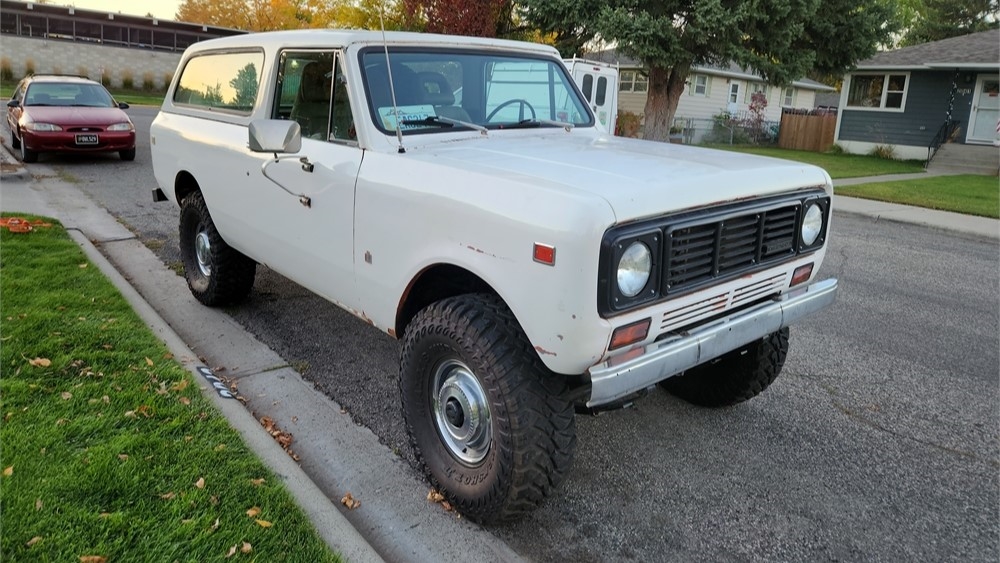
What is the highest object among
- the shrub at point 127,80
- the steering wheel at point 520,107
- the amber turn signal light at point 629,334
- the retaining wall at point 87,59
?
the retaining wall at point 87,59

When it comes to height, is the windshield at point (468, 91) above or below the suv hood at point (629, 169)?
above

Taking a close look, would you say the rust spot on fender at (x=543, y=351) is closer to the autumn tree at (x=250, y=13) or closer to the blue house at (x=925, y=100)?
the blue house at (x=925, y=100)

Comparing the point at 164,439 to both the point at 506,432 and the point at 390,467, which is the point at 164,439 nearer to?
the point at 390,467

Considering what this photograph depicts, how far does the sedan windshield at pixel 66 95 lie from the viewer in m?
13.9

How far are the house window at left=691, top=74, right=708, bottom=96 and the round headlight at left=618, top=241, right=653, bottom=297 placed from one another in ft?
114

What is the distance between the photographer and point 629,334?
270cm

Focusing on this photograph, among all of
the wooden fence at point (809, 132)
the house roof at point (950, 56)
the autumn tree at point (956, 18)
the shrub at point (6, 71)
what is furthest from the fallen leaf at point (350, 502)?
the autumn tree at point (956, 18)

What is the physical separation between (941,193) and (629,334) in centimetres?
1532

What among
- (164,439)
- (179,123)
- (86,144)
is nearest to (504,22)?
(86,144)

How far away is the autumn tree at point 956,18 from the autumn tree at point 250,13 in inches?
1454

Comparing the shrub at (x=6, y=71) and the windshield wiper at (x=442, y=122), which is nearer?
the windshield wiper at (x=442, y=122)

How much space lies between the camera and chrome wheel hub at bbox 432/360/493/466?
3010 millimetres

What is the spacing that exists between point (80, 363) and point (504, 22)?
20.3 m

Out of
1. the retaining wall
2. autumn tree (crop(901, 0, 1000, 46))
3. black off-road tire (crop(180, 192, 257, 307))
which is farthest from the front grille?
autumn tree (crop(901, 0, 1000, 46))
